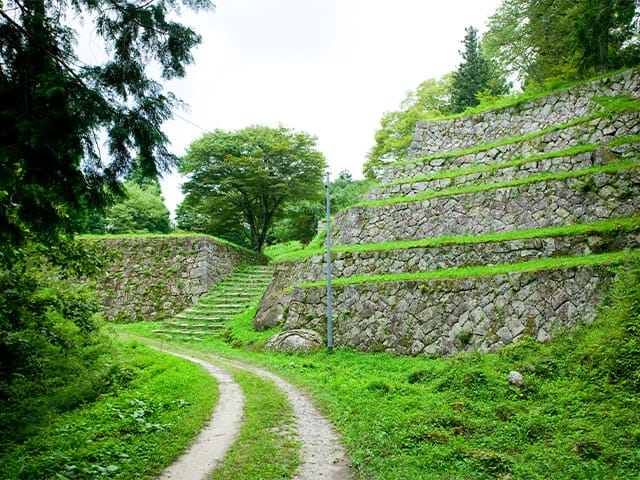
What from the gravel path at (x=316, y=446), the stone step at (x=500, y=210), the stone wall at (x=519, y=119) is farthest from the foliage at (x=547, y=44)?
the gravel path at (x=316, y=446)

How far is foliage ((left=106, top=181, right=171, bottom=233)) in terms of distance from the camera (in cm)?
2852

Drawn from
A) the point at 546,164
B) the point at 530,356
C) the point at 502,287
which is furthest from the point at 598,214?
the point at 530,356

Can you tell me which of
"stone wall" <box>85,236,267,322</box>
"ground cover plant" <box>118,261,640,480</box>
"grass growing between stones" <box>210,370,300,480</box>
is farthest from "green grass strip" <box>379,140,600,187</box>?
"grass growing between stones" <box>210,370,300,480</box>

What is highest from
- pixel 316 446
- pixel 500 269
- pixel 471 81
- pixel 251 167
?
pixel 471 81

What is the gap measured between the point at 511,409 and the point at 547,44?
1882cm

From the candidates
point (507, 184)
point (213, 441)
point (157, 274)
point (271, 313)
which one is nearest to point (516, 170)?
point (507, 184)

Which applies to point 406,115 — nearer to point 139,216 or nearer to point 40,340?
point 139,216

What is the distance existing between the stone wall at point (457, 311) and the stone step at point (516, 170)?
5.51 metres

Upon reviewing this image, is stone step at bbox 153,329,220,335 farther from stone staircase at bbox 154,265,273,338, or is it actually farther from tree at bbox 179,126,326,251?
tree at bbox 179,126,326,251

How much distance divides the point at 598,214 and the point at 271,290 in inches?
456

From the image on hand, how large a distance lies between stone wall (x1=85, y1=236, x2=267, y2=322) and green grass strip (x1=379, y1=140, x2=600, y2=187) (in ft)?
32.9

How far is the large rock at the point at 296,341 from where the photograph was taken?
40.9ft

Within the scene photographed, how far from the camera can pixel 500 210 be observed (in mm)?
13391

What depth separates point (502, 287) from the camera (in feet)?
33.1
